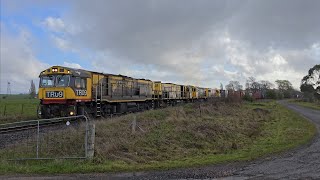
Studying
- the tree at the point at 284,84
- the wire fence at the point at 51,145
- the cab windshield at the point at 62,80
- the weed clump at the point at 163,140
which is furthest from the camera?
the tree at the point at 284,84

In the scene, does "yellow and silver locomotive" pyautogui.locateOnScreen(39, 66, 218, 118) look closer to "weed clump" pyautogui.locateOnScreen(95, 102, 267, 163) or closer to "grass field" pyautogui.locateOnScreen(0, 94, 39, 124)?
"grass field" pyautogui.locateOnScreen(0, 94, 39, 124)

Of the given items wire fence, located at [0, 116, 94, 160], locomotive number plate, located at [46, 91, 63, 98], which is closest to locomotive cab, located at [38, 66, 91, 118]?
locomotive number plate, located at [46, 91, 63, 98]

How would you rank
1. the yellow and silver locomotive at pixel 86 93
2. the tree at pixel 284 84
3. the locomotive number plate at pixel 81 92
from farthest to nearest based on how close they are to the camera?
1. the tree at pixel 284 84
2. the locomotive number plate at pixel 81 92
3. the yellow and silver locomotive at pixel 86 93

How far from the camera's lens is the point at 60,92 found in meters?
24.5

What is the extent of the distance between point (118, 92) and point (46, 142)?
700 inches

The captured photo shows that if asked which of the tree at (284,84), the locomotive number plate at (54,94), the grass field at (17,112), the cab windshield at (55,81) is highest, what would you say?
the tree at (284,84)

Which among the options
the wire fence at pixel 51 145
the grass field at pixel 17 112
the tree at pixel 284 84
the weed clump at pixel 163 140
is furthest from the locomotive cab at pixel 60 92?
the tree at pixel 284 84

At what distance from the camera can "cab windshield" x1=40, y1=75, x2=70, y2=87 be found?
2469cm

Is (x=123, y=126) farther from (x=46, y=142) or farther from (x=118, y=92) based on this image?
(x=118, y=92)

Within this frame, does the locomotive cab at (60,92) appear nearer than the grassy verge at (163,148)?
No

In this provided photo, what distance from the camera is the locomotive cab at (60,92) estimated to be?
24.3 m

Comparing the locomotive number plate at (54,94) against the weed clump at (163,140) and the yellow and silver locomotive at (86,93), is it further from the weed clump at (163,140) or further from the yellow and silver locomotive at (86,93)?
the weed clump at (163,140)

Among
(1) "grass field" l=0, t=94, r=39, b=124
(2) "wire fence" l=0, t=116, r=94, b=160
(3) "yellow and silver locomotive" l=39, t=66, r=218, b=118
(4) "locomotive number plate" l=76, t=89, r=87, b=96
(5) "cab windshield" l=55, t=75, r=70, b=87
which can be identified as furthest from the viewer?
(1) "grass field" l=0, t=94, r=39, b=124

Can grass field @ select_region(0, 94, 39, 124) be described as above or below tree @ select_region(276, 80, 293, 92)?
below
